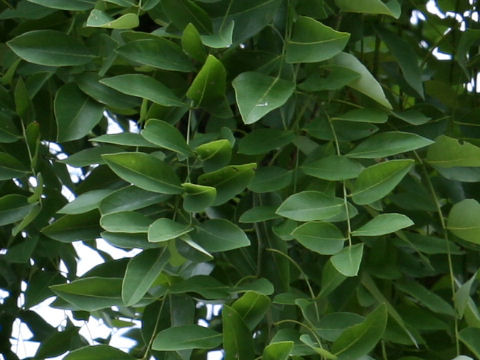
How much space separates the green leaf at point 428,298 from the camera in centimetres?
71

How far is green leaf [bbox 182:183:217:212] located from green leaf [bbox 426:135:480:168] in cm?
19

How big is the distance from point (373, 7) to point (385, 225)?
0.47 ft

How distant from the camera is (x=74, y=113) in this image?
661 mm

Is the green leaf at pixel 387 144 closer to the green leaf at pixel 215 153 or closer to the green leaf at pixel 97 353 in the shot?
the green leaf at pixel 215 153

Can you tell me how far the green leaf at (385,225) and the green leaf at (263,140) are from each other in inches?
3.7

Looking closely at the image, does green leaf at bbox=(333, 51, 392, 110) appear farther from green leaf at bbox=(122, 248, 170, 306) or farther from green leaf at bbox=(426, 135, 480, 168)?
green leaf at bbox=(122, 248, 170, 306)

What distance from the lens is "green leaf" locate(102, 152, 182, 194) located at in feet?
1.86

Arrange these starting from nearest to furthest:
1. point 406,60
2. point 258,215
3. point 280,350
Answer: point 280,350 → point 258,215 → point 406,60

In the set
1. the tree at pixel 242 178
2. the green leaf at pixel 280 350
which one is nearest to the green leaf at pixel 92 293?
the tree at pixel 242 178

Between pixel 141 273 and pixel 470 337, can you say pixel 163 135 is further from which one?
pixel 470 337

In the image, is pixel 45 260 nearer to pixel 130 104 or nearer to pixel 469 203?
pixel 130 104

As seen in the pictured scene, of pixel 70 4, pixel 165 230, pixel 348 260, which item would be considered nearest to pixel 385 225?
pixel 348 260

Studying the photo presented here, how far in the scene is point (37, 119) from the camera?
75cm

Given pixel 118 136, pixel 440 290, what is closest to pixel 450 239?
pixel 440 290
